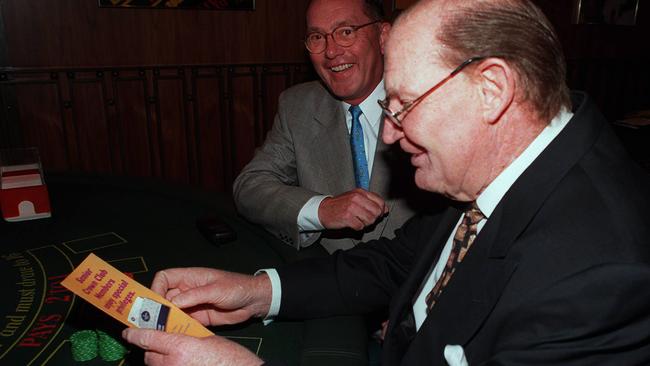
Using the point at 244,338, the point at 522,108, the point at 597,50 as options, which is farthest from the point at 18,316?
the point at 597,50

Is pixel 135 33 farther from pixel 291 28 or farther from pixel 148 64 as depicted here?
pixel 291 28

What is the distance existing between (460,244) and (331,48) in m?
1.38

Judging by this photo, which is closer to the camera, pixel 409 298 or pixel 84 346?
pixel 84 346

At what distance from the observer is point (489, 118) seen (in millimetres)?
1036

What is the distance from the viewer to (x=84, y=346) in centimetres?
119

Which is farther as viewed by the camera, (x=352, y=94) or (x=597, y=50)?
(x=597, y=50)

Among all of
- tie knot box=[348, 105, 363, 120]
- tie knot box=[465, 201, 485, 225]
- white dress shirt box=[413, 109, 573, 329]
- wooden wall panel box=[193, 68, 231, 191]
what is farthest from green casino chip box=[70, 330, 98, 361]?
wooden wall panel box=[193, 68, 231, 191]

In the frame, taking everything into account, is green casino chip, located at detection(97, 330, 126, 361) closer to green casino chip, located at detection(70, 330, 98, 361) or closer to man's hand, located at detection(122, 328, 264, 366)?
green casino chip, located at detection(70, 330, 98, 361)

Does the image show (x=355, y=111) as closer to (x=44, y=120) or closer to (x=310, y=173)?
(x=310, y=173)

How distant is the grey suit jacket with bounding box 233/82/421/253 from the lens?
85.2 inches

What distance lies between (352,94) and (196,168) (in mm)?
2667

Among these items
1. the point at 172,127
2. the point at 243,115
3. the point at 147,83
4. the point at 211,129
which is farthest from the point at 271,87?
the point at 147,83

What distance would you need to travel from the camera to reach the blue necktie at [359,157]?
235 cm

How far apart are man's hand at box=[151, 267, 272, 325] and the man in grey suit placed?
2.00 feet
